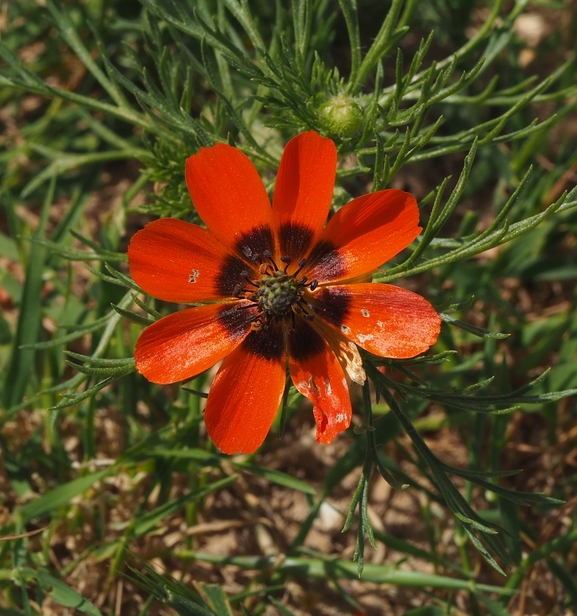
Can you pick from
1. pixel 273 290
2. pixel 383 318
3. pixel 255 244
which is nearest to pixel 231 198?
pixel 255 244

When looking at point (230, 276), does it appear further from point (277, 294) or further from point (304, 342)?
point (304, 342)

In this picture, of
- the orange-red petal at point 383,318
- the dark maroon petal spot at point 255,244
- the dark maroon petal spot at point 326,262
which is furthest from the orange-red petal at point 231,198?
the orange-red petal at point 383,318

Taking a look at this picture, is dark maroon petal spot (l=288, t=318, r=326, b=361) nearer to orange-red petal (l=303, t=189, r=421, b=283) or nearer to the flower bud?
orange-red petal (l=303, t=189, r=421, b=283)

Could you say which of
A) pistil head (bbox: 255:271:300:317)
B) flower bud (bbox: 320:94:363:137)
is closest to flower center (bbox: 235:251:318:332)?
pistil head (bbox: 255:271:300:317)

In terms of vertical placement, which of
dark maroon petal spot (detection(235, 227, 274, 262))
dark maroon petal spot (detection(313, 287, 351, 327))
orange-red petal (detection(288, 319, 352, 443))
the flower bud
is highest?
the flower bud

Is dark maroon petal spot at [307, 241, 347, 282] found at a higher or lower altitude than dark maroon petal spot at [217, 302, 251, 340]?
higher
